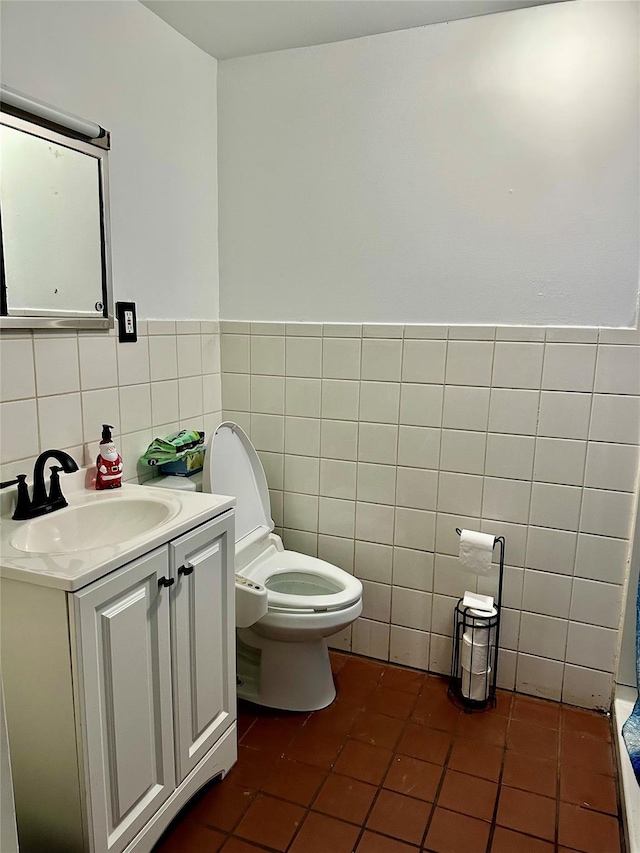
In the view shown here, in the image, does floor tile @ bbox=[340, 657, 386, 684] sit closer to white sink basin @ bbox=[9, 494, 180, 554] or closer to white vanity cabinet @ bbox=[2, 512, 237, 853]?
white vanity cabinet @ bbox=[2, 512, 237, 853]

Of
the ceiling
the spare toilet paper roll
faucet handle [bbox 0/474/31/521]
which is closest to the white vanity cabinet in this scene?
faucet handle [bbox 0/474/31/521]

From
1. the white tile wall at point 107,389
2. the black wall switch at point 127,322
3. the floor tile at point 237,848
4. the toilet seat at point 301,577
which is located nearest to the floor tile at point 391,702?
the toilet seat at point 301,577

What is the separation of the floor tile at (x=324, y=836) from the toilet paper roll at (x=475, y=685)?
647 mm

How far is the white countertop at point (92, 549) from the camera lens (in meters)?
1.15

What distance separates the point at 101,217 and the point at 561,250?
1386 mm

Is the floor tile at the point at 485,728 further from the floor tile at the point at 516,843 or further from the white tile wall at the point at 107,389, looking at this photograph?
the white tile wall at the point at 107,389

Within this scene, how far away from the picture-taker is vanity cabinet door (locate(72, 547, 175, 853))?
1185 millimetres

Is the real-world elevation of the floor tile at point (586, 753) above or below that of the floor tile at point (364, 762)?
above

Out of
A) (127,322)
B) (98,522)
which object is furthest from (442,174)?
(98,522)

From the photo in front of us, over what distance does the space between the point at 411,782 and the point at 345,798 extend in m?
0.20

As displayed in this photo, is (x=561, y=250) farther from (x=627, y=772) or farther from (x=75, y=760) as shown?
(x=75, y=760)

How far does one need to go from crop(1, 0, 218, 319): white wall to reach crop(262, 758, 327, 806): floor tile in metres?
1.45

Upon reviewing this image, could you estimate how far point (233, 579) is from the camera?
5.47 feet

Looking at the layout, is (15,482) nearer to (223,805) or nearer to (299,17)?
(223,805)
